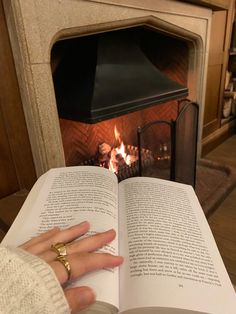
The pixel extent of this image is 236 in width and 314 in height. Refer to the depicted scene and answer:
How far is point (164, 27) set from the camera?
1.45 m

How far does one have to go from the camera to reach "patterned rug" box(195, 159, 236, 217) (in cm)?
149

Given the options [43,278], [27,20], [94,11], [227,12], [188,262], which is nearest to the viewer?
[43,278]

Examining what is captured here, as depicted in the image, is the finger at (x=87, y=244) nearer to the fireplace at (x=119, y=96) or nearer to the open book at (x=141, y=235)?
the open book at (x=141, y=235)

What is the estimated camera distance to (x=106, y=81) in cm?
123

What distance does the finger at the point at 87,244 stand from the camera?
430 mm

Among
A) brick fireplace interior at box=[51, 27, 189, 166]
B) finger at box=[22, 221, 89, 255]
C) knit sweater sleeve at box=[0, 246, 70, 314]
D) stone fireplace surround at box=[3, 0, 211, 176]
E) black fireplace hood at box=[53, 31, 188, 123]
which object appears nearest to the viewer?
knit sweater sleeve at box=[0, 246, 70, 314]

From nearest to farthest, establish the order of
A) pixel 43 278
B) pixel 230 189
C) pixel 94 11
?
pixel 43 278
pixel 94 11
pixel 230 189

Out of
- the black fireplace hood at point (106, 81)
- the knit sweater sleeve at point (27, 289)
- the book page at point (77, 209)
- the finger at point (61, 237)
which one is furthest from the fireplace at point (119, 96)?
the knit sweater sleeve at point (27, 289)

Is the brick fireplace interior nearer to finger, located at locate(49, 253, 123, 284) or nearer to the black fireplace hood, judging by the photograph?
the black fireplace hood

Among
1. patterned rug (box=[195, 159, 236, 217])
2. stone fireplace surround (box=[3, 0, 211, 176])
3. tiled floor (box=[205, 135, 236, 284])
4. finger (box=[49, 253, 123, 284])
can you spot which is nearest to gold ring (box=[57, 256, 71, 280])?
finger (box=[49, 253, 123, 284])

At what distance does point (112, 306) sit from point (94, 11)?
105 cm

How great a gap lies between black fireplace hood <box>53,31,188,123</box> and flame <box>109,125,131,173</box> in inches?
20.6

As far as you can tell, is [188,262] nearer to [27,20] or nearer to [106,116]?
[106,116]

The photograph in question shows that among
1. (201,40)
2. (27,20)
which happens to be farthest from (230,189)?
(27,20)
